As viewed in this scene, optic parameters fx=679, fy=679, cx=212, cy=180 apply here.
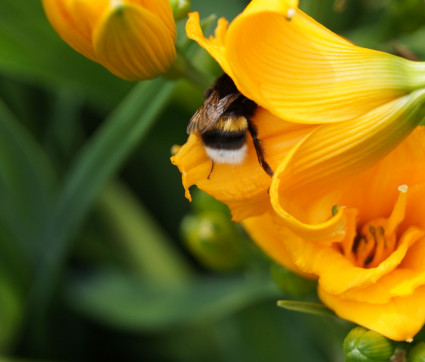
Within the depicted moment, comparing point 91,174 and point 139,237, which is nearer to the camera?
point 91,174

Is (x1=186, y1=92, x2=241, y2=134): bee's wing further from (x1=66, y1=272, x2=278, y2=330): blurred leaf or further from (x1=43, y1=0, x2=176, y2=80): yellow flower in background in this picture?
(x1=66, y1=272, x2=278, y2=330): blurred leaf

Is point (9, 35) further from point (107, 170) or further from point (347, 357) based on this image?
point (347, 357)

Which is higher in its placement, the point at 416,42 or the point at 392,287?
the point at 416,42

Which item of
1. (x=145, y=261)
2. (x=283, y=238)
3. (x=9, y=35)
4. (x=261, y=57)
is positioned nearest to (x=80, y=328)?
(x=145, y=261)

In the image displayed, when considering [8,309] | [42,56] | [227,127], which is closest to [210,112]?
[227,127]

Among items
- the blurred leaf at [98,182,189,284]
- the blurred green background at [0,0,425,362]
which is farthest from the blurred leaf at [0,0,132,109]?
the blurred leaf at [98,182,189,284]

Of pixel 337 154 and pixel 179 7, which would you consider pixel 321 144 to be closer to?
pixel 337 154

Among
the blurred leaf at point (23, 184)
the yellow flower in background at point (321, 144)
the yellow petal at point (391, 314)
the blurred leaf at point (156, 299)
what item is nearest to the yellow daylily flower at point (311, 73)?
the yellow flower in background at point (321, 144)

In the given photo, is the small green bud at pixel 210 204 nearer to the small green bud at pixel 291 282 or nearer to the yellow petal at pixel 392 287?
the small green bud at pixel 291 282

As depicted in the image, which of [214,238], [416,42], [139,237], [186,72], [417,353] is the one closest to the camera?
[417,353]
